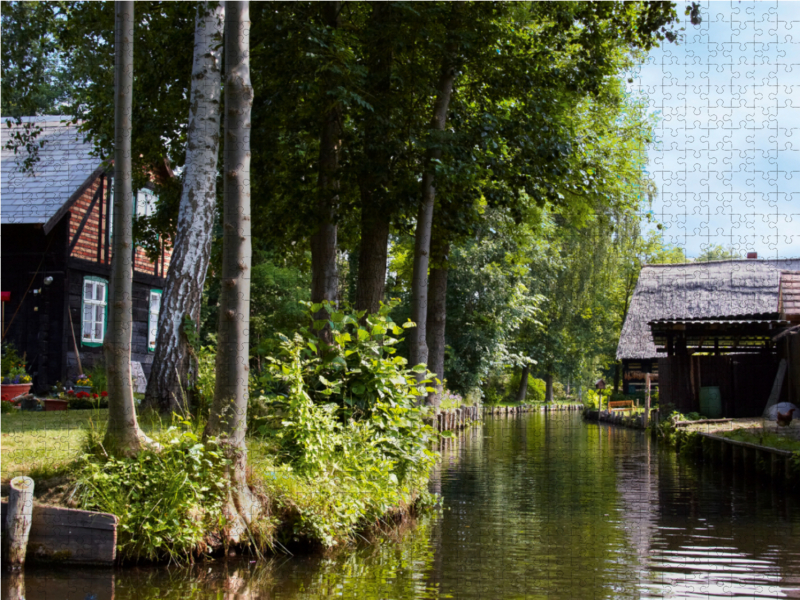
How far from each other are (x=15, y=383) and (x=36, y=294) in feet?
17.4

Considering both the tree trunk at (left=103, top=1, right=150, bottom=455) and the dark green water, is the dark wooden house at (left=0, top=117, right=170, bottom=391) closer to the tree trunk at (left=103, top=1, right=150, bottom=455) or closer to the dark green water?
the dark green water

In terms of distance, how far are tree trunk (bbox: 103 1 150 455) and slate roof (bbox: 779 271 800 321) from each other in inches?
489

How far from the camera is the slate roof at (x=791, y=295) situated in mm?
15820

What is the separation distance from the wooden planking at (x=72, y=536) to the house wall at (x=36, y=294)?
1532 cm

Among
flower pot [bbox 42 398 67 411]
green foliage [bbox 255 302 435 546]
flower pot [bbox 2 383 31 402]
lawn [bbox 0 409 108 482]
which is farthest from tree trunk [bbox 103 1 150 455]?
flower pot [bbox 2 383 31 402]

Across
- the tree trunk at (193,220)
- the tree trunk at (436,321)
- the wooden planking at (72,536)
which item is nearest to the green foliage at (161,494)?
the wooden planking at (72,536)

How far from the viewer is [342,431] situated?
912 centimetres

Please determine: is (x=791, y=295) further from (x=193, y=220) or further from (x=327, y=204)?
(x=193, y=220)

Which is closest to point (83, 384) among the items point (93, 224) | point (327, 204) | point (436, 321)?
point (93, 224)

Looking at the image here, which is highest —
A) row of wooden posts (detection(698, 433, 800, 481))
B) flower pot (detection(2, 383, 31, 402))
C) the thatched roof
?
the thatched roof

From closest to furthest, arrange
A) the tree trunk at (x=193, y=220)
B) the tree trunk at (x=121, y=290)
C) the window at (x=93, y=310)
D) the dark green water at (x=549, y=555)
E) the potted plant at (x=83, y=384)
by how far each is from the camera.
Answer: the dark green water at (x=549, y=555) → the tree trunk at (x=121, y=290) → the tree trunk at (x=193, y=220) → the potted plant at (x=83, y=384) → the window at (x=93, y=310)

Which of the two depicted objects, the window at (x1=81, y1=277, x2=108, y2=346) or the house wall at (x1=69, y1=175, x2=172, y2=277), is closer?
the house wall at (x1=69, y1=175, x2=172, y2=277)

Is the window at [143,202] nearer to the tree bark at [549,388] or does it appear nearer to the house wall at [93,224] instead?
the house wall at [93,224]

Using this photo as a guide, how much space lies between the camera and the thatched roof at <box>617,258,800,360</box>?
94.9ft
